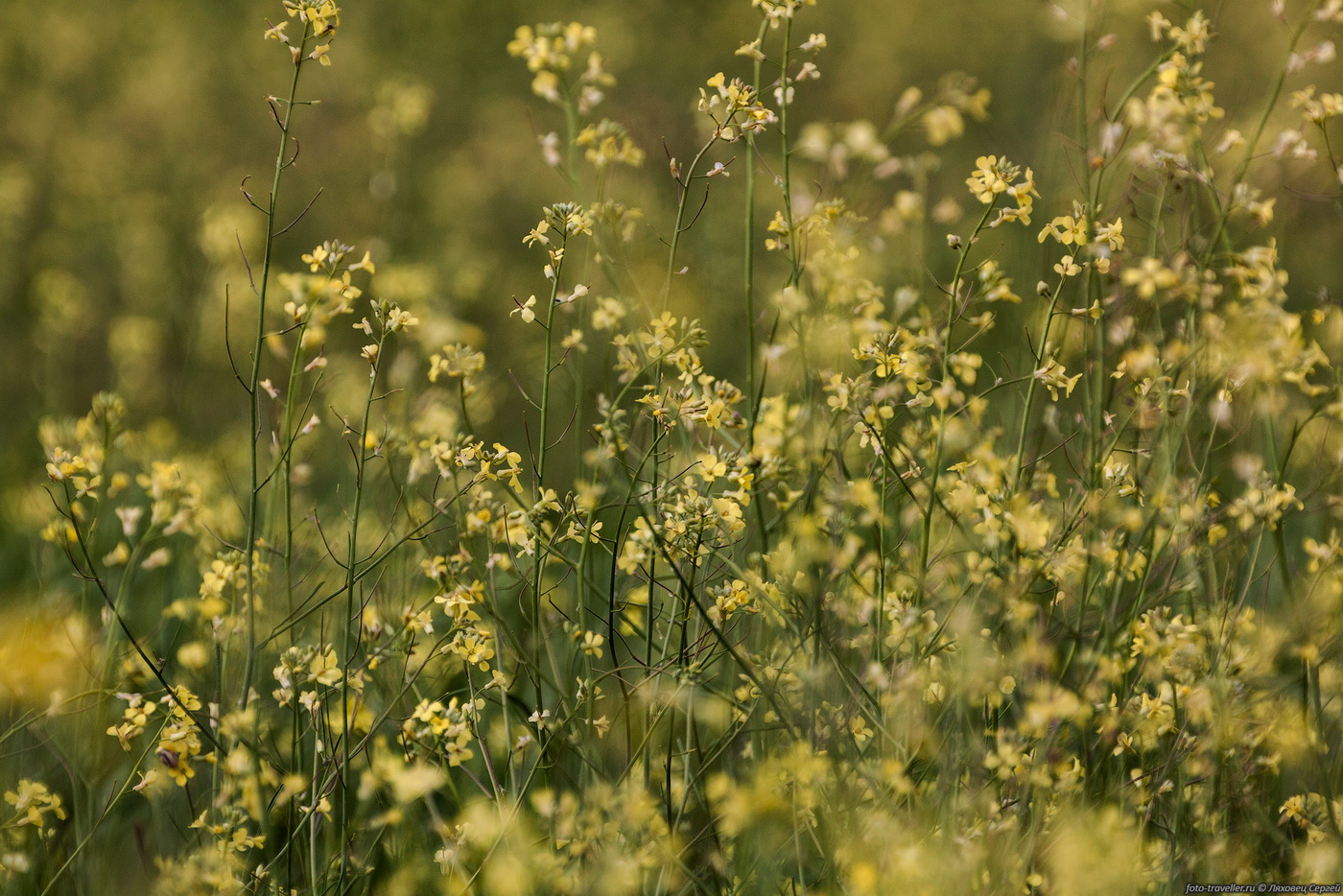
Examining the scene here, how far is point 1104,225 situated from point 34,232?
1159 cm

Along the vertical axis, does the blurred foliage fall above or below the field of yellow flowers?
above

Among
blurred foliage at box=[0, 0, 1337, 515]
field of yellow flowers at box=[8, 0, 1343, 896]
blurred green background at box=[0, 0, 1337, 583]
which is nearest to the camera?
field of yellow flowers at box=[8, 0, 1343, 896]

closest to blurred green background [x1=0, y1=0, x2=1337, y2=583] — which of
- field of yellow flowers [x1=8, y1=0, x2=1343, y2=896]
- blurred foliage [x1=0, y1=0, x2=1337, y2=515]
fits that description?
blurred foliage [x1=0, y1=0, x2=1337, y2=515]

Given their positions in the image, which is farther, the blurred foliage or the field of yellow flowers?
the blurred foliage


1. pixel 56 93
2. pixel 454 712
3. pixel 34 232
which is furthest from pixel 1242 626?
pixel 56 93

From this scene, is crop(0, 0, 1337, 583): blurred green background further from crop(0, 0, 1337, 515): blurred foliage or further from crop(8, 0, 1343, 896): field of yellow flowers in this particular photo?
crop(8, 0, 1343, 896): field of yellow flowers

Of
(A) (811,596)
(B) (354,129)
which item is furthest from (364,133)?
(A) (811,596)

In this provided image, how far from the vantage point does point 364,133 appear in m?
11.4

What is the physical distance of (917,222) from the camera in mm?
2545

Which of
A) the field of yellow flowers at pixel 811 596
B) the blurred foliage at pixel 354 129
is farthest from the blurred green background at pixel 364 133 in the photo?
the field of yellow flowers at pixel 811 596

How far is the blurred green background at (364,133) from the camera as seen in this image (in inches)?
340

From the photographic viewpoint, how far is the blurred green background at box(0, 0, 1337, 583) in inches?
340

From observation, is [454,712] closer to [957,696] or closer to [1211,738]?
[957,696]

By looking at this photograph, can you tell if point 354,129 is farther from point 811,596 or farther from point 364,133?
point 811,596
